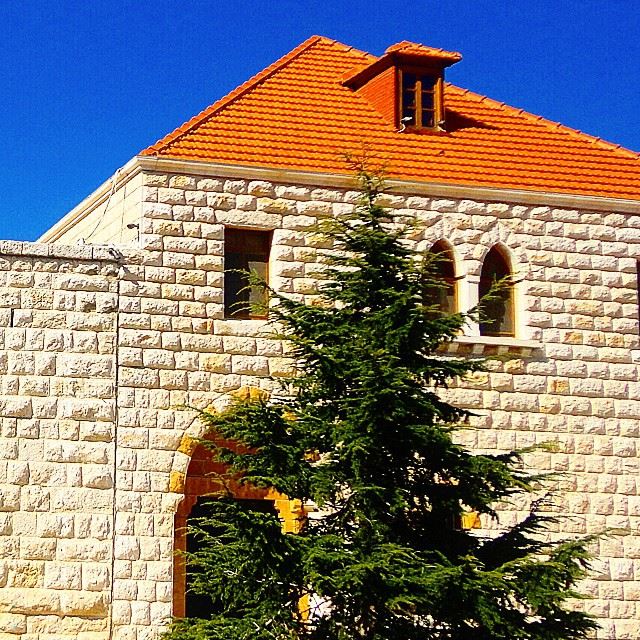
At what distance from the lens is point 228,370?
19938 millimetres

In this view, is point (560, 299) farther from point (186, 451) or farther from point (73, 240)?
point (73, 240)

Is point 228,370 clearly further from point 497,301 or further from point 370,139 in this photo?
point 370,139

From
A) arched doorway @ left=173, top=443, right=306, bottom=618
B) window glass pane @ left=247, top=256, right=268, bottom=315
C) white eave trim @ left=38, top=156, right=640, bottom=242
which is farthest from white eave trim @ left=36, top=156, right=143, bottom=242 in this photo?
arched doorway @ left=173, top=443, right=306, bottom=618

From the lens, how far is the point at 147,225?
2000cm

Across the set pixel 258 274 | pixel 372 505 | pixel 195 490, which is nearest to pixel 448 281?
pixel 258 274

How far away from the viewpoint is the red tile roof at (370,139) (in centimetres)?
2086

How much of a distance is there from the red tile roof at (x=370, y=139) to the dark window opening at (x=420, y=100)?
0.80 feet

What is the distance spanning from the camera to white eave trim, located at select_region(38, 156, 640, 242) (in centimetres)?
2019

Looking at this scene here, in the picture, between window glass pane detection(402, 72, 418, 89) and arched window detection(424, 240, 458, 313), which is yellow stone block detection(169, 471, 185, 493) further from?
window glass pane detection(402, 72, 418, 89)

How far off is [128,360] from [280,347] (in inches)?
81.0

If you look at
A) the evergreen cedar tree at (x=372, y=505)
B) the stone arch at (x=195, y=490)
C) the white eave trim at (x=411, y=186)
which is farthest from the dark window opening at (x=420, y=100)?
the evergreen cedar tree at (x=372, y=505)

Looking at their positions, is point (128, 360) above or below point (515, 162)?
below

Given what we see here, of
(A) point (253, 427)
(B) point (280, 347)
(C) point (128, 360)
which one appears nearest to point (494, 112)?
(B) point (280, 347)

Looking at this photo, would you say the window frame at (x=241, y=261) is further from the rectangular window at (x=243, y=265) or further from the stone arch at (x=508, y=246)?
the stone arch at (x=508, y=246)
